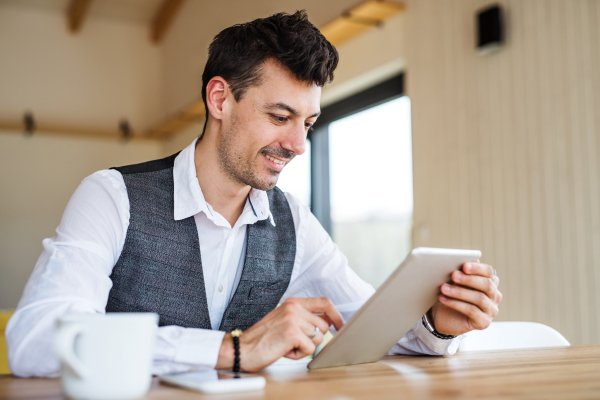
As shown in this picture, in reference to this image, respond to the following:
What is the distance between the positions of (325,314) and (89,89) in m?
6.86

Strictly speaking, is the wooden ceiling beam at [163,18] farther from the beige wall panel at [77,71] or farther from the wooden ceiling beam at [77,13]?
the wooden ceiling beam at [77,13]

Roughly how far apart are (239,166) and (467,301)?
2.12 ft

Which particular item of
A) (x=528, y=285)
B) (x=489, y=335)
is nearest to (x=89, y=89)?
(x=528, y=285)

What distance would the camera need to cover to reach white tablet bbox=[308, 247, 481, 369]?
811 mm

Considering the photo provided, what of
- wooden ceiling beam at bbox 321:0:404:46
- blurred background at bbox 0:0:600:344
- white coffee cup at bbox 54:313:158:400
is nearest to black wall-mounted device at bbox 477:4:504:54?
blurred background at bbox 0:0:600:344

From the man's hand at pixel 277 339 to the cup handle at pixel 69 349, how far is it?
1.00 ft

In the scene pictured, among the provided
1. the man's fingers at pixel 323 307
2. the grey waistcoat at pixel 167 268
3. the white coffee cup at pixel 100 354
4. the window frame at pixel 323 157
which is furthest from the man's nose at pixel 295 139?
the window frame at pixel 323 157

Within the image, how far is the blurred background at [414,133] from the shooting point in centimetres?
222

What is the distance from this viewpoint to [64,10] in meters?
6.91

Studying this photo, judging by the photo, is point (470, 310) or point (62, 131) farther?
point (62, 131)

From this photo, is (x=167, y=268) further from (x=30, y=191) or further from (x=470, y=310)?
(x=30, y=191)

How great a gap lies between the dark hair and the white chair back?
0.75 m

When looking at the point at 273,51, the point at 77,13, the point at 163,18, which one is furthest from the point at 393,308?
the point at 163,18

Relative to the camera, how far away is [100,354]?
549 mm
